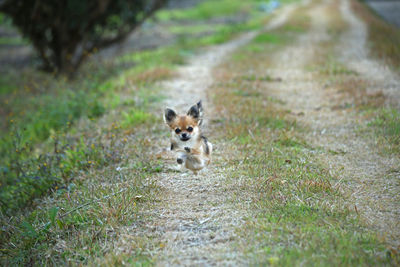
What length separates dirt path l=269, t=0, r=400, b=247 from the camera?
5.07 meters

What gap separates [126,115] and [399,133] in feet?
18.3

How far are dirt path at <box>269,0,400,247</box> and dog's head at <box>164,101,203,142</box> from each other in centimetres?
217

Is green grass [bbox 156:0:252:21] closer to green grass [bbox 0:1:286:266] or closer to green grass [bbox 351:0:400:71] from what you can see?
green grass [bbox 351:0:400:71]

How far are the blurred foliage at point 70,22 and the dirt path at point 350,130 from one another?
23.5ft

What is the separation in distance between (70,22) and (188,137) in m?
13.8

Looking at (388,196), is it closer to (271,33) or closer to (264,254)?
(264,254)

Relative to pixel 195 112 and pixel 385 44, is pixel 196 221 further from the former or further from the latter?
pixel 385 44

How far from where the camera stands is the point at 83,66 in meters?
18.0

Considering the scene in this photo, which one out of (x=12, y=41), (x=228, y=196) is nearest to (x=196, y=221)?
(x=228, y=196)

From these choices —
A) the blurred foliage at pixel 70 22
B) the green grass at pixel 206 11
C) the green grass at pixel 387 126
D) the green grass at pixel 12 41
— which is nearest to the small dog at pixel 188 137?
the green grass at pixel 387 126

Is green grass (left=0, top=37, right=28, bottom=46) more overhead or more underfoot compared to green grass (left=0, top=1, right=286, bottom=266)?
more underfoot

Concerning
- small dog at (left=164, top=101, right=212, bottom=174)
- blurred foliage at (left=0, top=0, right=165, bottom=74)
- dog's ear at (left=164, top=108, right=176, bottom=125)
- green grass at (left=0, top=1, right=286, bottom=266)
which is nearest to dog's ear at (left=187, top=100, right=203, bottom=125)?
small dog at (left=164, top=101, right=212, bottom=174)

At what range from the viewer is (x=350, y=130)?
7.81m

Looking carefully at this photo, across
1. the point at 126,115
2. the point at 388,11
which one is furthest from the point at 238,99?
the point at 388,11
